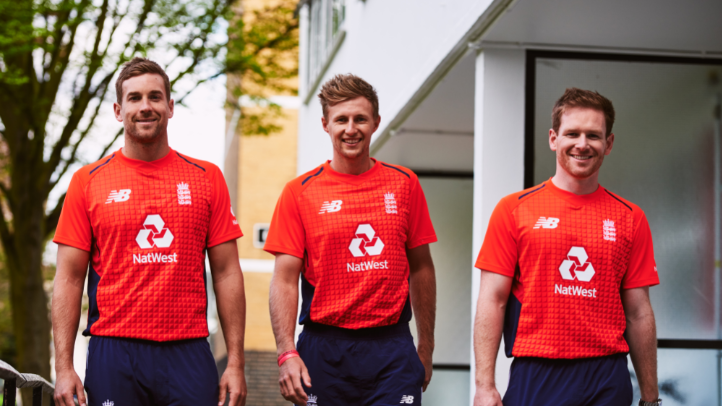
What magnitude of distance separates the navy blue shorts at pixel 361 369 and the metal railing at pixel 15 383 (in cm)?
126

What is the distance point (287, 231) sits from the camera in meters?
3.42

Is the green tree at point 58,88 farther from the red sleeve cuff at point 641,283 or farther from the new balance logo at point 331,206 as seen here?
the red sleeve cuff at point 641,283

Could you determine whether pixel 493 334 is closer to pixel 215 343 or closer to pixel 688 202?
pixel 688 202

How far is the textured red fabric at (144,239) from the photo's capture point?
10.4 ft

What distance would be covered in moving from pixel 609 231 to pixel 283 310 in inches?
56.2

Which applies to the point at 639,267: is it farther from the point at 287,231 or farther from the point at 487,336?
the point at 287,231

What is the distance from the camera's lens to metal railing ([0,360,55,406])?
322 cm

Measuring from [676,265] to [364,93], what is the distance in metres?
2.53

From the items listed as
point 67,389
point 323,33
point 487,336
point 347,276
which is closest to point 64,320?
point 67,389

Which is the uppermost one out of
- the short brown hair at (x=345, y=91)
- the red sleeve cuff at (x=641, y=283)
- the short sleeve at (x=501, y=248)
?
the short brown hair at (x=345, y=91)

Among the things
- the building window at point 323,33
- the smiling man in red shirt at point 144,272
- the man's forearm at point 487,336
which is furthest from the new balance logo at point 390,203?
the building window at point 323,33

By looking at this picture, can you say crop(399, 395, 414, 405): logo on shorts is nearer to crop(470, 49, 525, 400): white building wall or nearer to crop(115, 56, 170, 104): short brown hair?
crop(470, 49, 525, 400): white building wall

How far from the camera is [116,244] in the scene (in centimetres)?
321

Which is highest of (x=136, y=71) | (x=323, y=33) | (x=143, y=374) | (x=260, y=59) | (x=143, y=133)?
(x=323, y=33)
